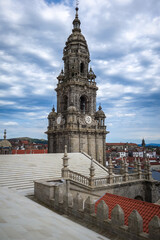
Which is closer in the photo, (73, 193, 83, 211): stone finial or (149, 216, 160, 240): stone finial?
(149, 216, 160, 240): stone finial

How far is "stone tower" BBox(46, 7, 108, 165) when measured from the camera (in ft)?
122

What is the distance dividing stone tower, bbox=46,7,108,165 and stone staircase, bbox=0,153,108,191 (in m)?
9.32

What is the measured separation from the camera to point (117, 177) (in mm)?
23109

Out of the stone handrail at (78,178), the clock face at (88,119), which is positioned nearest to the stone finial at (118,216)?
the stone handrail at (78,178)

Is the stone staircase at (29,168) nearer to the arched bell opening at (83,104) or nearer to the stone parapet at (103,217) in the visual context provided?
the stone parapet at (103,217)

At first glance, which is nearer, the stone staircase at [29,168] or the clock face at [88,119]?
the stone staircase at [29,168]

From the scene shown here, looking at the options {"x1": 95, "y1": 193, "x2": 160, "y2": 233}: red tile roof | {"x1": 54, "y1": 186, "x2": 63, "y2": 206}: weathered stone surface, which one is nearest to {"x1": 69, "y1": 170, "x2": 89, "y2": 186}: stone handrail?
{"x1": 95, "y1": 193, "x2": 160, "y2": 233}: red tile roof

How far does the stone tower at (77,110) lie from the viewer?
37.2 m

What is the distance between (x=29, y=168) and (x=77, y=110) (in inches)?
802

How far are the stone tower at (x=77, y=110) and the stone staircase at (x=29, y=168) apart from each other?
932 centimetres

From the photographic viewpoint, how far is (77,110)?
39188 millimetres

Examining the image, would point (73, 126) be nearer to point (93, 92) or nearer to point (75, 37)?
point (93, 92)

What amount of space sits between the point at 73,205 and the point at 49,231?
3.85 meters

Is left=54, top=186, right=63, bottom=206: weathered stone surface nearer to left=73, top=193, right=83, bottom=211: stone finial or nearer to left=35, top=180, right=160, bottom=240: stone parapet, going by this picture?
left=35, top=180, right=160, bottom=240: stone parapet
